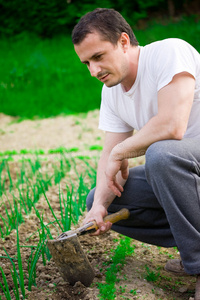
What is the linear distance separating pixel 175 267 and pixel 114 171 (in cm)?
65

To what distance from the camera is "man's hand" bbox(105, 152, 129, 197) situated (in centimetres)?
204

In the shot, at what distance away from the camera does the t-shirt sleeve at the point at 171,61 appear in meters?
1.84

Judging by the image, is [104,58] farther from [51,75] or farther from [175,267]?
[51,75]

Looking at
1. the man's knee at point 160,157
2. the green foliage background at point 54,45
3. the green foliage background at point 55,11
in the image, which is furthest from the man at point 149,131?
the green foliage background at point 55,11

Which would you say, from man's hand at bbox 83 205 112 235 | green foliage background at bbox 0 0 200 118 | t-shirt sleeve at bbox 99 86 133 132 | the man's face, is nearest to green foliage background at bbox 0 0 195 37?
green foliage background at bbox 0 0 200 118

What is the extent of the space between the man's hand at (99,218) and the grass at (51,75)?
178 inches

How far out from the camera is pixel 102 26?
1980 millimetres

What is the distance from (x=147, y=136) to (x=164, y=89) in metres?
0.24

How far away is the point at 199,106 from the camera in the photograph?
81.9 inches

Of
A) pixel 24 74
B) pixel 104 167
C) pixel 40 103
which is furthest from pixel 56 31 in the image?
pixel 104 167

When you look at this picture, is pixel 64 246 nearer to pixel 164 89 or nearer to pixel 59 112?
pixel 164 89

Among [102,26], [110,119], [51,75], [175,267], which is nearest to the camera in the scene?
[102,26]

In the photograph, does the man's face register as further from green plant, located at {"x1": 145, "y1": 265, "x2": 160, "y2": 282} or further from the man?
green plant, located at {"x1": 145, "y1": 265, "x2": 160, "y2": 282}

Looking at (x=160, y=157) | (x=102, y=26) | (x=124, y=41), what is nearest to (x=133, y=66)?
(x=124, y=41)
